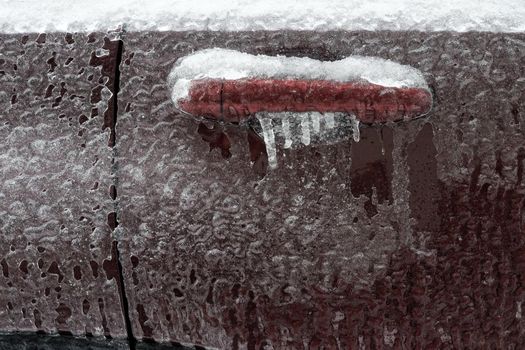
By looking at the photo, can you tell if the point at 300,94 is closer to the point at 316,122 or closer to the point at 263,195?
the point at 316,122

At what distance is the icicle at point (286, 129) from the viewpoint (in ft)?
4.04

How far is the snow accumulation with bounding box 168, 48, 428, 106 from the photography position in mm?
1214

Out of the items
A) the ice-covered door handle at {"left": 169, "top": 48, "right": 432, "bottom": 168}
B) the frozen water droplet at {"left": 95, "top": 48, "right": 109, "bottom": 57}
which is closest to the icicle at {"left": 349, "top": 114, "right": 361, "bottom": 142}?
the ice-covered door handle at {"left": 169, "top": 48, "right": 432, "bottom": 168}

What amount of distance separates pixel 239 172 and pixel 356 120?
245 millimetres

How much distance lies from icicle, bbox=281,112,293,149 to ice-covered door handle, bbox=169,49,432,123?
2cm

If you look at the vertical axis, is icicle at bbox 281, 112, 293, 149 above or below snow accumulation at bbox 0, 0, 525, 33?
below

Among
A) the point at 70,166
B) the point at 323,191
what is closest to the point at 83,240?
the point at 70,166

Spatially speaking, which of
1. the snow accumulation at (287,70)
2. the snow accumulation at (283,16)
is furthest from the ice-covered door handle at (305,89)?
the snow accumulation at (283,16)

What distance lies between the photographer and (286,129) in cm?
124

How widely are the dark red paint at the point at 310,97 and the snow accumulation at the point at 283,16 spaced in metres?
0.17

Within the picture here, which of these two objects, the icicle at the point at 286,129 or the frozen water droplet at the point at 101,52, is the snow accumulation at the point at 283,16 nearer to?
the frozen water droplet at the point at 101,52

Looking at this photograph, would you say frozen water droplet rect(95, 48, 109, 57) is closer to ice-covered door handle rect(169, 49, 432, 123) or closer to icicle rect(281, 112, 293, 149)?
ice-covered door handle rect(169, 49, 432, 123)

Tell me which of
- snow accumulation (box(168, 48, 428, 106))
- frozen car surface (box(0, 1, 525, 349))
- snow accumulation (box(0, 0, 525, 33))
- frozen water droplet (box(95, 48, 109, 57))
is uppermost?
snow accumulation (box(0, 0, 525, 33))

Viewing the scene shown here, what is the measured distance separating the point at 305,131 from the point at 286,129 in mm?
37
